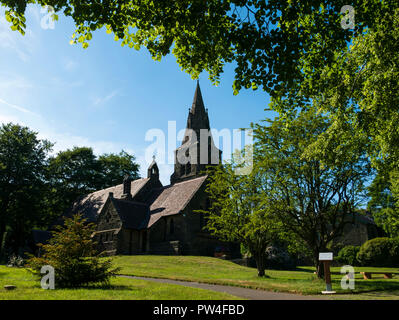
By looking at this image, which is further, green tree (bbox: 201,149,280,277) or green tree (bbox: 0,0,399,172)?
green tree (bbox: 201,149,280,277)

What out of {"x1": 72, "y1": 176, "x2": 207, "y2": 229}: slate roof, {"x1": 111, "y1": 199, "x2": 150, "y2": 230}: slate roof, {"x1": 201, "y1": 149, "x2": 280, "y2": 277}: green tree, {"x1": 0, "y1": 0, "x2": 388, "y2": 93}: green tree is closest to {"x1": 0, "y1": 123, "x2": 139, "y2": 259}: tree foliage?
{"x1": 72, "y1": 176, "x2": 207, "y2": 229}: slate roof

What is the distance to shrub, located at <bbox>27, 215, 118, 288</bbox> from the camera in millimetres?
11102

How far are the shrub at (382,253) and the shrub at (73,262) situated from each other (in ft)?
99.7

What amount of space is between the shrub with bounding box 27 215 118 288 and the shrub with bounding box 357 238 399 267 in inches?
1197

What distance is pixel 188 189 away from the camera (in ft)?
132

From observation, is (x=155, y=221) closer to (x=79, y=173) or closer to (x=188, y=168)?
(x=188, y=168)

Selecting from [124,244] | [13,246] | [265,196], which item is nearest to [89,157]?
[13,246]

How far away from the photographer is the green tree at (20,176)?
44.9m

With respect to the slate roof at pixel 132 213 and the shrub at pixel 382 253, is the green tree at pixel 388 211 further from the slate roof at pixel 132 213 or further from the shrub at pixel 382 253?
the slate roof at pixel 132 213

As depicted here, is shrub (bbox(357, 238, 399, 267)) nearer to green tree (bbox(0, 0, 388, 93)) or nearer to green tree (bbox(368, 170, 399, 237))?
green tree (bbox(368, 170, 399, 237))

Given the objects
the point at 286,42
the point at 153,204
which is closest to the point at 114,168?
the point at 153,204

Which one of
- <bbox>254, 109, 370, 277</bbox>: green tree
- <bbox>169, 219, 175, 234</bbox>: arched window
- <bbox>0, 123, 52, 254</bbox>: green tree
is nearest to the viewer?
<bbox>254, 109, 370, 277</bbox>: green tree

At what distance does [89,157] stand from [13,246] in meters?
20.5

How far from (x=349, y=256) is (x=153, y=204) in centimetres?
2494
